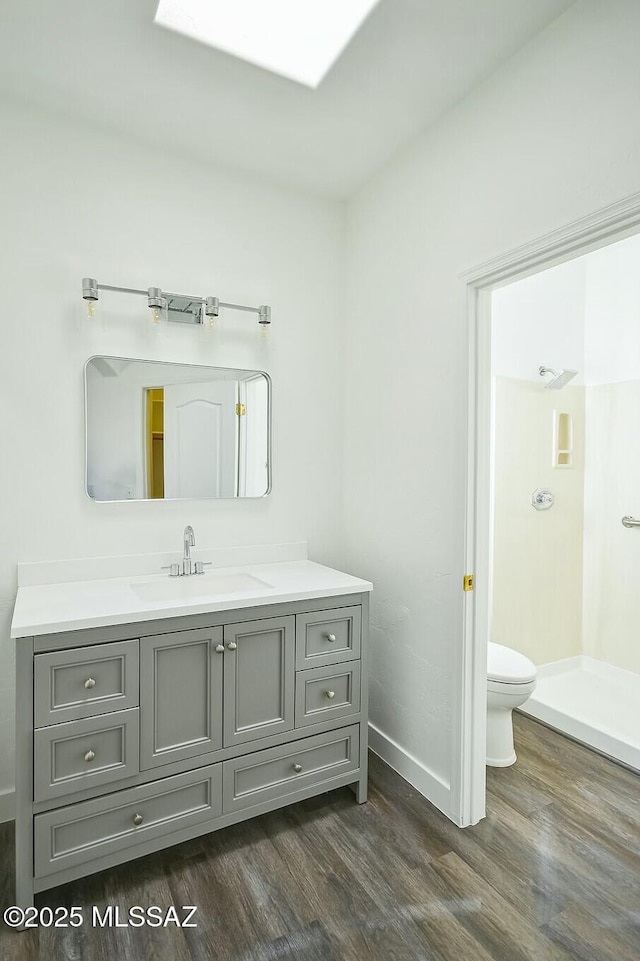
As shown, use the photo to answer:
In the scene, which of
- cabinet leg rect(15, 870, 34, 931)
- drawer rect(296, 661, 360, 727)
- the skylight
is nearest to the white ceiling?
the skylight

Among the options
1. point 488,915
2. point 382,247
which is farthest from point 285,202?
point 488,915

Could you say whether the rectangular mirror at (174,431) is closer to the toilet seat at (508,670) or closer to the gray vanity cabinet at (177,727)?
the gray vanity cabinet at (177,727)

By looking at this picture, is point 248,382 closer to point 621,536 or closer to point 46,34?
point 46,34

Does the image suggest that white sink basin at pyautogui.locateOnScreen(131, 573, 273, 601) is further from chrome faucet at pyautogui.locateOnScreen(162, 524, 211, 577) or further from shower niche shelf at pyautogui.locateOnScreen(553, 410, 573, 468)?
shower niche shelf at pyautogui.locateOnScreen(553, 410, 573, 468)

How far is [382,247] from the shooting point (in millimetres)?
2439

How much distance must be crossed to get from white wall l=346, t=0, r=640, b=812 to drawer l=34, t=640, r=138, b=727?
3.76 feet

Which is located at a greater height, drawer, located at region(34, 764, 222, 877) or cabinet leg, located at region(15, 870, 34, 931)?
drawer, located at region(34, 764, 222, 877)

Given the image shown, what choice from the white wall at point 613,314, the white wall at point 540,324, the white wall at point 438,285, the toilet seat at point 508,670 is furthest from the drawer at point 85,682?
the white wall at point 613,314

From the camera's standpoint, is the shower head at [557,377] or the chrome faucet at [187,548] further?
the shower head at [557,377]

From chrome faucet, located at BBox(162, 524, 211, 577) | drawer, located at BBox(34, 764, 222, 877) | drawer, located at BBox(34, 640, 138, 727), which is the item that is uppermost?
chrome faucet, located at BBox(162, 524, 211, 577)

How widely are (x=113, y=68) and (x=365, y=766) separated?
2700 millimetres

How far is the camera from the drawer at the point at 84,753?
157 cm

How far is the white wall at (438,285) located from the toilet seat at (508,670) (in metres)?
0.36

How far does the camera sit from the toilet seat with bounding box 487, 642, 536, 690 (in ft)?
7.57
